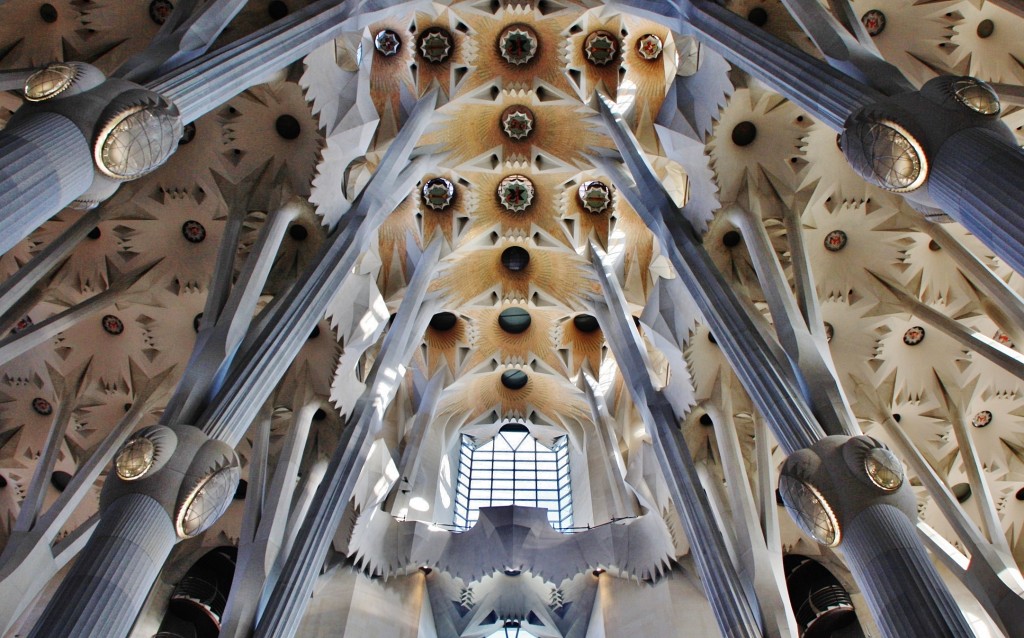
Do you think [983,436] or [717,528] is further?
[983,436]

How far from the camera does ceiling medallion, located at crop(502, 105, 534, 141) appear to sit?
57.1 feet

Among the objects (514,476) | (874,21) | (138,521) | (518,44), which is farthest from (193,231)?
(874,21)

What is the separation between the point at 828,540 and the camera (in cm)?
699

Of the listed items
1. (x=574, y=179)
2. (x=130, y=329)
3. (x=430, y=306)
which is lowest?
(x=130, y=329)

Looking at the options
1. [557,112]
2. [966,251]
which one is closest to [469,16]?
[557,112]

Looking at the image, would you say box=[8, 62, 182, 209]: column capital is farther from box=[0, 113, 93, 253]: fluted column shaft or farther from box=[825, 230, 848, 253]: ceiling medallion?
box=[825, 230, 848, 253]: ceiling medallion

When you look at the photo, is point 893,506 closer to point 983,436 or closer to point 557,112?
point 983,436

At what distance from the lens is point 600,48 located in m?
16.9

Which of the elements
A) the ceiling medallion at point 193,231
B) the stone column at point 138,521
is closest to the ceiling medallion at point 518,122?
the ceiling medallion at point 193,231

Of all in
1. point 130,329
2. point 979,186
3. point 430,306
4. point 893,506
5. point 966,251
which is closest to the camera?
point 979,186

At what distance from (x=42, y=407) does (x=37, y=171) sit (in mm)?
9880

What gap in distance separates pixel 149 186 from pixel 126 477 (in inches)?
268

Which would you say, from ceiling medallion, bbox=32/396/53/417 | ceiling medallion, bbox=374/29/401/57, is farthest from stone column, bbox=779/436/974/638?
ceiling medallion, bbox=32/396/53/417

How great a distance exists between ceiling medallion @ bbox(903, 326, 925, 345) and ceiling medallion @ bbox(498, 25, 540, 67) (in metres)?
9.60
